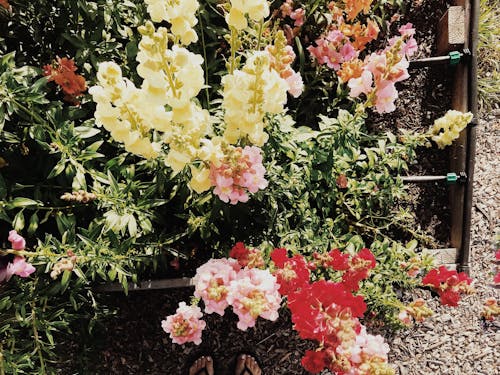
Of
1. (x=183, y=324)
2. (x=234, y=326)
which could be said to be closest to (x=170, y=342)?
(x=234, y=326)

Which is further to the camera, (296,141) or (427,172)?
(427,172)

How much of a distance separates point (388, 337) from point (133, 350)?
1845 mm

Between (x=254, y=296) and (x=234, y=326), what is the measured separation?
5.36 feet

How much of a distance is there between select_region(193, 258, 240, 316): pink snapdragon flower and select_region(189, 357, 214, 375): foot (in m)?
1.44

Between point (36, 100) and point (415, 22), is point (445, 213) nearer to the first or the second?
point (415, 22)

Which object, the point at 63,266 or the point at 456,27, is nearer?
the point at 63,266

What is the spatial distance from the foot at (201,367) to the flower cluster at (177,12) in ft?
7.78

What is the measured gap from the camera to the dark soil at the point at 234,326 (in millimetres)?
3398

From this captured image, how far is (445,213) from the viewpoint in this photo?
3.66 meters

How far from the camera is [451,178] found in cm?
338

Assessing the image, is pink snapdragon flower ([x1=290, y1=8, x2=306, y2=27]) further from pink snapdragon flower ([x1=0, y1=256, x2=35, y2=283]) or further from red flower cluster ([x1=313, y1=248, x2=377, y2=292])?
pink snapdragon flower ([x1=0, y1=256, x2=35, y2=283])

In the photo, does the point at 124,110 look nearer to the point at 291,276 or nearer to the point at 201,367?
the point at 291,276

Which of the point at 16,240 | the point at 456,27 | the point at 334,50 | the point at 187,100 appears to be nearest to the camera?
the point at 187,100

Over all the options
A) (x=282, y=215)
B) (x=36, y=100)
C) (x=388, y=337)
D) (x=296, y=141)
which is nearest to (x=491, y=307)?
(x=388, y=337)
